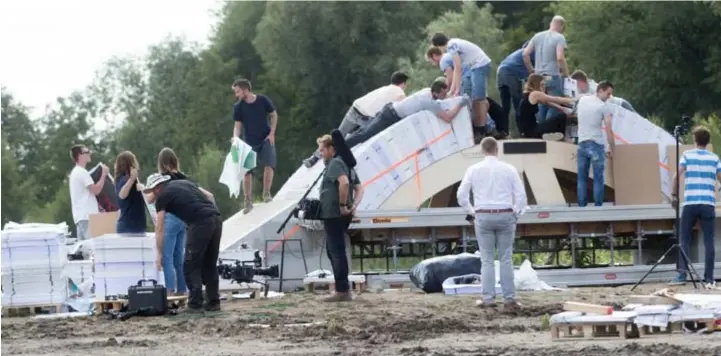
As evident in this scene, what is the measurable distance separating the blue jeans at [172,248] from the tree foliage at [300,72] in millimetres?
24391

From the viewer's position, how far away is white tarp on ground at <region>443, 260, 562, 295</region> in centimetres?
2291

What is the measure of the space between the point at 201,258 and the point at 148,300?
704 millimetres

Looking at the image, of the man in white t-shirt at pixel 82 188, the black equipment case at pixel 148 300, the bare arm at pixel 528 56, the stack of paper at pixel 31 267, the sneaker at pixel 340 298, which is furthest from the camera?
the bare arm at pixel 528 56

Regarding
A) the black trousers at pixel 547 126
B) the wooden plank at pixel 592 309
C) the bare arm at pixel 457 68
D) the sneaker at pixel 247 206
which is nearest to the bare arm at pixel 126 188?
the sneaker at pixel 247 206

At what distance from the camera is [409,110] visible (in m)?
26.2

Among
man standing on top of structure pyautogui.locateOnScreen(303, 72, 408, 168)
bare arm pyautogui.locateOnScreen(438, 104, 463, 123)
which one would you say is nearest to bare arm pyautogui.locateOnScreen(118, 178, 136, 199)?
man standing on top of structure pyautogui.locateOnScreen(303, 72, 408, 168)

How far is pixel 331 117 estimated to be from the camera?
254 feet

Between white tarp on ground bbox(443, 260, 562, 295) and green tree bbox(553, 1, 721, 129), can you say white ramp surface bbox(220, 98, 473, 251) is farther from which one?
green tree bbox(553, 1, 721, 129)

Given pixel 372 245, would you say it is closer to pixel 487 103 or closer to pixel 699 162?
pixel 487 103

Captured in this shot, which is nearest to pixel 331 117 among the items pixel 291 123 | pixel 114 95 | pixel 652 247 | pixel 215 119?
pixel 291 123

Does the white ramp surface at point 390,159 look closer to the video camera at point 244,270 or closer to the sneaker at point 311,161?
the sneaker at point 311,161

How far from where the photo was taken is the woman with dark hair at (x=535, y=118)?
86.2 feet

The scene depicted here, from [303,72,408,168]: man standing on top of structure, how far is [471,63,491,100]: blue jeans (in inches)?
41.0

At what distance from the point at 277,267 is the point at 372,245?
105 inches
